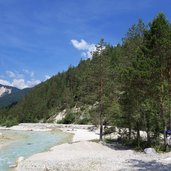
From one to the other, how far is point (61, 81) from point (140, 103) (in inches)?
5918

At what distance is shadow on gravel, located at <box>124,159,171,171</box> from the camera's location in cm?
2566

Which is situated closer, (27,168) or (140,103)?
(27,168)

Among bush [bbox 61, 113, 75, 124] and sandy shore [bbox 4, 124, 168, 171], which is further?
bush [bbox 61, 113, 75, 124]

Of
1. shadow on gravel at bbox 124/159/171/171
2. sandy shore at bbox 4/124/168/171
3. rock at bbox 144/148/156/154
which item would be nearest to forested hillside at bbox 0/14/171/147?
rock at bbox 144/148/156/154

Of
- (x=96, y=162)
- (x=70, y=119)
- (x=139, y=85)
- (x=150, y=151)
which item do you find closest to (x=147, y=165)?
(x=96, y=162)

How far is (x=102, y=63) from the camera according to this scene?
161ft

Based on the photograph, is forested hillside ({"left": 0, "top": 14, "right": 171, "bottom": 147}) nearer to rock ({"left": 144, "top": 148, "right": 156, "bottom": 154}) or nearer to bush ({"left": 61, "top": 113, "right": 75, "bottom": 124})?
rock ({"left": 144, "top": 148, "right": 156, "bottom": 154})

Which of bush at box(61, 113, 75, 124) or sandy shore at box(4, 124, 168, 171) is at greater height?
bush at box(61, 113, 75, 124)

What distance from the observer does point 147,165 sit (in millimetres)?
27906

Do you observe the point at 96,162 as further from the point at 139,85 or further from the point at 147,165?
the point at 139,85

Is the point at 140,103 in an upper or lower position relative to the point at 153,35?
lower

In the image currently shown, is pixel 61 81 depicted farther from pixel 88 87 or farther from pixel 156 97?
pixel 156 97

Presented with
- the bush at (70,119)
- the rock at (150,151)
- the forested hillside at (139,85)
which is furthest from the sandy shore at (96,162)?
the bush at (70,119)

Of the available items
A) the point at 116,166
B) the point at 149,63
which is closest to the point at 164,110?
the point at 149,63
